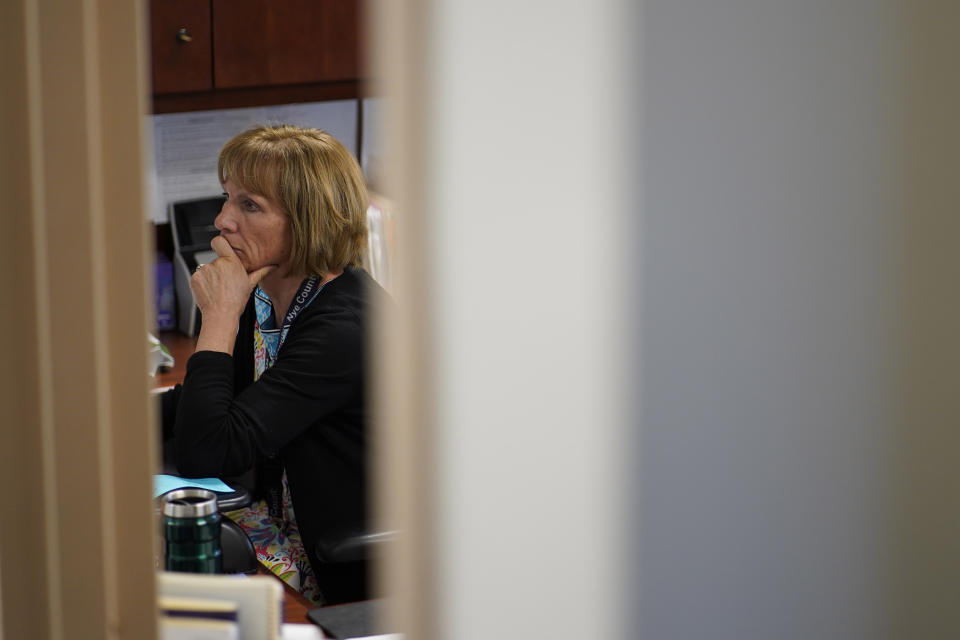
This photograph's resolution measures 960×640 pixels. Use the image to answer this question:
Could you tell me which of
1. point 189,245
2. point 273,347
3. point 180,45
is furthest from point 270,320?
point 189,245

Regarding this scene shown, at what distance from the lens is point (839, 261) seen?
787 millimetres

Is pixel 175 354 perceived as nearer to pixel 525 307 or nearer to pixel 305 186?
pixel 305 186

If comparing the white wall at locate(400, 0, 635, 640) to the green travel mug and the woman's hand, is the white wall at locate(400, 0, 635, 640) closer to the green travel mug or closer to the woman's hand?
the green travel mug

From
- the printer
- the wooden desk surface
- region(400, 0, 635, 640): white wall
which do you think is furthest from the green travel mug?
the printer

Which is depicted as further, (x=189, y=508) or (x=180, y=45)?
(x=180, y=45)

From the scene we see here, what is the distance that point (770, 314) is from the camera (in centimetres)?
77

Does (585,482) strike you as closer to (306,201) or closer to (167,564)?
(167,564)

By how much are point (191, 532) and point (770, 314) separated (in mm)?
636

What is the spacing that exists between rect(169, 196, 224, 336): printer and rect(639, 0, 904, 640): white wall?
2443 mm

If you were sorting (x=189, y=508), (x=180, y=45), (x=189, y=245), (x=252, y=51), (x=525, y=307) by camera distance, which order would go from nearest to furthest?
(x=525, y=307)
(x=189, y=508)
(x=180, y=45)
(x=252, y=51)
(x=189, y=245)

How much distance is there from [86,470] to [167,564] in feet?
0.97

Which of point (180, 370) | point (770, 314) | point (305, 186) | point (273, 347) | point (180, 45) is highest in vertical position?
point (180, 45)

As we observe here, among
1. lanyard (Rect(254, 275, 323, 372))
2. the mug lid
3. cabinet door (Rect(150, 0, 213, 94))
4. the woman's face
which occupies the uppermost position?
cabinet door (Rect(150, 0, 213, 94))

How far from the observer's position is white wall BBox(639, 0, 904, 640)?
73 centimetres
